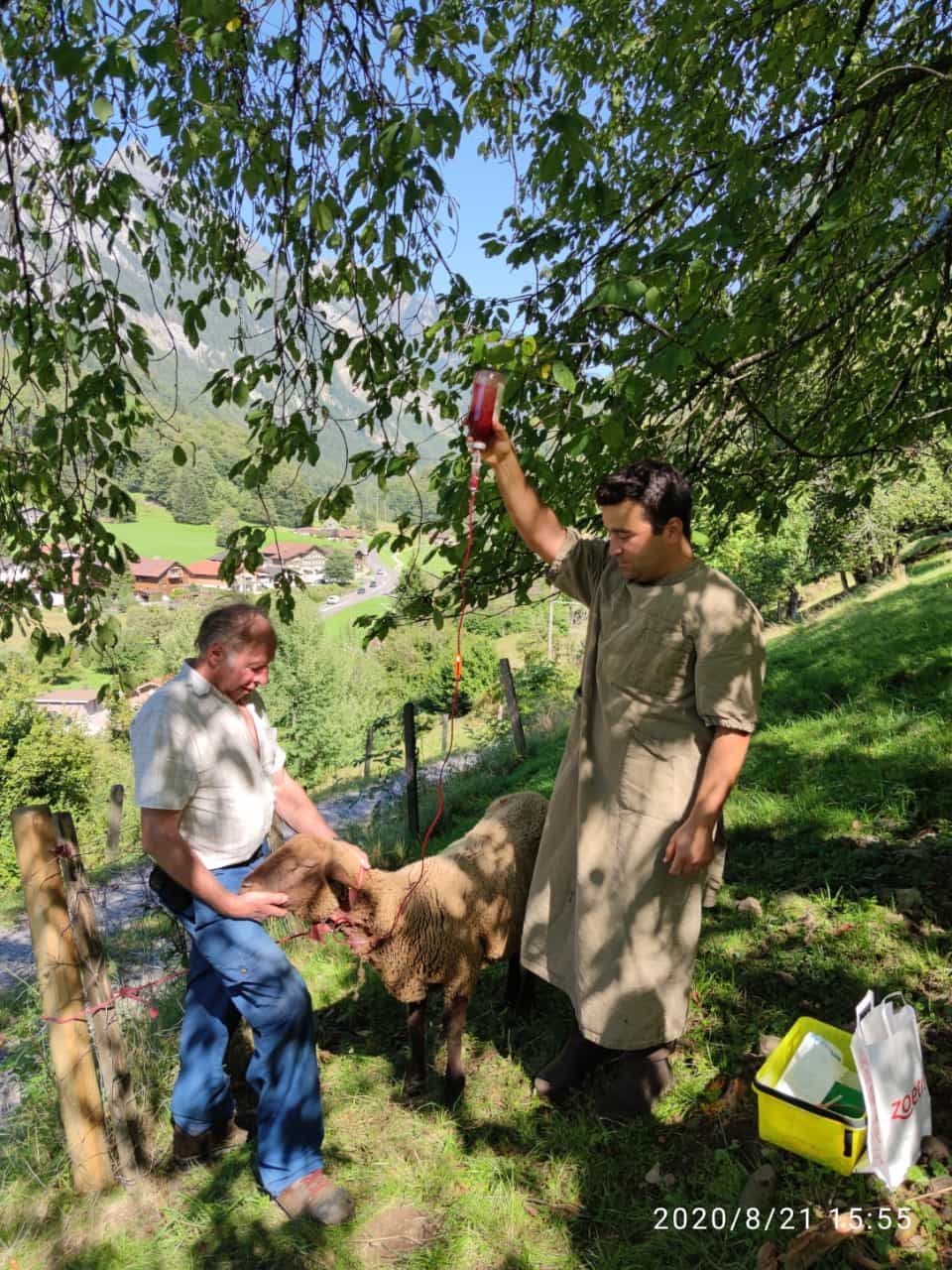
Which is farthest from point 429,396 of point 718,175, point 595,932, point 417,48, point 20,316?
point 595,932

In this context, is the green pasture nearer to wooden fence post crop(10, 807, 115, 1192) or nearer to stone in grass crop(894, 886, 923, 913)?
wooden fence post crop(10, 807, 115, 1192)

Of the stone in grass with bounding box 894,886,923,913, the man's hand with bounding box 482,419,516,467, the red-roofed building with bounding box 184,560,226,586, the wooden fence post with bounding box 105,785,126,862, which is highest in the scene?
the red-roofed building with bounding box 184,560,226,586

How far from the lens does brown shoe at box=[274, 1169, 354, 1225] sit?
2580 mm

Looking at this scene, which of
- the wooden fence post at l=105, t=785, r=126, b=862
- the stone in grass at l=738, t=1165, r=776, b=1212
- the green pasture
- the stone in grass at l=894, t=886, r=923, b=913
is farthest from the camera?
the green pasture

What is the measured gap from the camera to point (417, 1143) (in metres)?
2.94

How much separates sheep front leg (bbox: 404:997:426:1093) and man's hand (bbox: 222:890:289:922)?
944 millimetres

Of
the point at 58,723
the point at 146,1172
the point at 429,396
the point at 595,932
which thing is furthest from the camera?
the point at 58,723

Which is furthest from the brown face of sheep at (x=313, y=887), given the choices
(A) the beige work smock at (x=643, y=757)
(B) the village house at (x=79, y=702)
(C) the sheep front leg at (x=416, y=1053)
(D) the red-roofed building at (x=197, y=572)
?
(D) the red-roofed building at (x=197, y=572)

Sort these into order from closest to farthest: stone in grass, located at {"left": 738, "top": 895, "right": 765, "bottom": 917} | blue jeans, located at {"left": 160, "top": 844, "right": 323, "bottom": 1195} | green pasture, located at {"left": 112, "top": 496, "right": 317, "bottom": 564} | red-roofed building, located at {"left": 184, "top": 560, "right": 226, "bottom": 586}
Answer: blue jeans, located at {"left": 160, "top": 844, "right": 323, "bottom": 1195} < stone in grass, located at {"left": 738, "top": 895, "right": 765, "bottom": 917} < red-roofed building, located at {"left": 184, "top": 560, "right": 226, "bottom": 586} < green pasture, located at {"left": 112, "top": 496, "right": 317, "bottom": 564}

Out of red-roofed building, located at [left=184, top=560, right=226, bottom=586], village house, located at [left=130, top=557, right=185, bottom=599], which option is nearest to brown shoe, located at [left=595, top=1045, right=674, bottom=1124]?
red-roofed building, located at [left=184, top=560, right=226, bottom=586]

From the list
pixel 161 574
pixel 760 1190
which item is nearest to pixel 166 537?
pixel 161 574

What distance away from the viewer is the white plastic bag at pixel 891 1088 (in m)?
2.18

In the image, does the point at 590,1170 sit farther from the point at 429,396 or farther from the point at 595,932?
the point at 429,396

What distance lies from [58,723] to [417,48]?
124 feet
